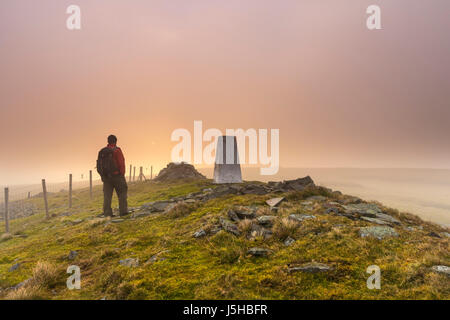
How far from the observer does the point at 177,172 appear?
128ft

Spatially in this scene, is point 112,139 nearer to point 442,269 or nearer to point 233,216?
point 233,216

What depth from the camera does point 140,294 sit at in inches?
186

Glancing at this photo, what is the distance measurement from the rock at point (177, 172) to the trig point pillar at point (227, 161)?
15925mm

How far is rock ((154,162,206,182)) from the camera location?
3788 cm

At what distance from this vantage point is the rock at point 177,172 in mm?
37875

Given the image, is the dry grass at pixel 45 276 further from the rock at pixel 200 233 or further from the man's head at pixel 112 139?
the man's head at pixel 112 139

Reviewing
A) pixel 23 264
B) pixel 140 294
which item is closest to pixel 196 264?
pixel 140 294

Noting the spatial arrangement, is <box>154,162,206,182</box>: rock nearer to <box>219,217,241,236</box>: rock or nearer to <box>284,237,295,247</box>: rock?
<box>219,217,241,236</box>: rock

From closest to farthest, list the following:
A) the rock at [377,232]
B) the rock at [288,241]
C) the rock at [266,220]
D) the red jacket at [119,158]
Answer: the rock at [288,241] < the rock at [377,232] < the rock at [266,220] < the red jacket at [119,158]

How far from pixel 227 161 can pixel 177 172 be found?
1943 centimetres

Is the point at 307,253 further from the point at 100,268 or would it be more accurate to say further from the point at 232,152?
the point at 232,152

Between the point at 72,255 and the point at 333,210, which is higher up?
the point at 333,210

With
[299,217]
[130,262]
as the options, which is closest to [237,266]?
[130,262]

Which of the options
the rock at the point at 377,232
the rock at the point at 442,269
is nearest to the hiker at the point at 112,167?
the rock at the point at 377,232
